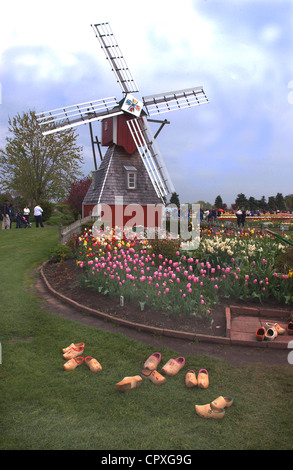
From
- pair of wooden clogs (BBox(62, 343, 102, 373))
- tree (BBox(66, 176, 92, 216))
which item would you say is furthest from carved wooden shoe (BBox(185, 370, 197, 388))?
tree (BBox(66, 176, 92, 216))

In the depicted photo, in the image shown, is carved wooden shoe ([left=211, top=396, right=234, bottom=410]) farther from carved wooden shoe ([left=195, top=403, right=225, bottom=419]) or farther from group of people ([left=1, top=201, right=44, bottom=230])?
group of people ([left=1, top=201, right=44, bottom=230])

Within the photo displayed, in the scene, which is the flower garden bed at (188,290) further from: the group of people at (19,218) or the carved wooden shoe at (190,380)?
the group of people at (19,218)

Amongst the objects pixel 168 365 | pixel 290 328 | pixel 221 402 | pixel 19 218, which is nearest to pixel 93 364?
pixel 168 365

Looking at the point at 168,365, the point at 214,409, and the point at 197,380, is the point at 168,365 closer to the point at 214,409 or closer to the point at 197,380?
the point at 197,380

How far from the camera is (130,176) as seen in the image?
18703 millimetres

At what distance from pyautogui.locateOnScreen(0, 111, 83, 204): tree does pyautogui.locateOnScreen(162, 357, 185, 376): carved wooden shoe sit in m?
31.6

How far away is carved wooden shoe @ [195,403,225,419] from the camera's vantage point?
3779 mm

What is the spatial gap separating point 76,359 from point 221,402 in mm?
2166

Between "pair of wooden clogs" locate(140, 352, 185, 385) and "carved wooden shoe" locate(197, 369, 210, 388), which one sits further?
"pair of wooden clogs" locate(140, 352, 185, 385)

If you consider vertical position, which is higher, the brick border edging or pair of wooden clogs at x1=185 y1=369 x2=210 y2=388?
the brick border edging

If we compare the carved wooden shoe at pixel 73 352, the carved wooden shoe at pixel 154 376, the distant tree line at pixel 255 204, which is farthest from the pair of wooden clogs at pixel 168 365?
the distant tree line at pixel 255 204

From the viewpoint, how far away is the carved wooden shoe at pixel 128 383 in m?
4.28
